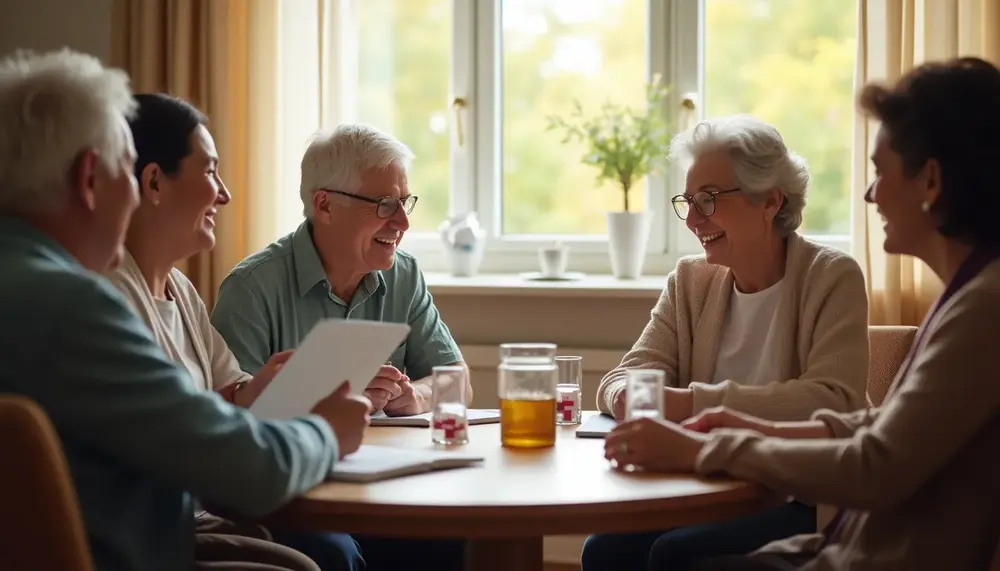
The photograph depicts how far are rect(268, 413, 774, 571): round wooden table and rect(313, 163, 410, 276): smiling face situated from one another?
97 cm

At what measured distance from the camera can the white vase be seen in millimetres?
3543

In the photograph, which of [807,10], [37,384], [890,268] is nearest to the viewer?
[37,384]

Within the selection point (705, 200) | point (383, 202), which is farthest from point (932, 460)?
point (383, 202)

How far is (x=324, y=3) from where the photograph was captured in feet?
11.8

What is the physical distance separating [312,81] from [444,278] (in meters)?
0.77

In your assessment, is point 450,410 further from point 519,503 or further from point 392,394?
point 519,503

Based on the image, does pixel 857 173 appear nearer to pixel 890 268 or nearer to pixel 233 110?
pixel 890 268

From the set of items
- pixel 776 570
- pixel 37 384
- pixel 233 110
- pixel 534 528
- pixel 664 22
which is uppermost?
pixel 664 22

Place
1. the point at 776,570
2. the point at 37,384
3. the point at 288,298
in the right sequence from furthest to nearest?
the point at 288,298
the point at 776,570
the point at 37,384

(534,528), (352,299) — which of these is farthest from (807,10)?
(534,528)

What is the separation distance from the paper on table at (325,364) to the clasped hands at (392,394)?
482 millimetres

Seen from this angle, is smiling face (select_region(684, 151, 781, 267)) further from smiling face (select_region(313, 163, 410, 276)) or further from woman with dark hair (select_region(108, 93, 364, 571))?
woman with dark hair (select_region(108, 93, 364, 571))

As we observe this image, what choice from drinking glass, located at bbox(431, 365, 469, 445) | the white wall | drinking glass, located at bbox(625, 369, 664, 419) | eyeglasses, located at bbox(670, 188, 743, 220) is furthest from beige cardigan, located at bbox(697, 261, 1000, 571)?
the white wall

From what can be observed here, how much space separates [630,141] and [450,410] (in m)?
1.84
